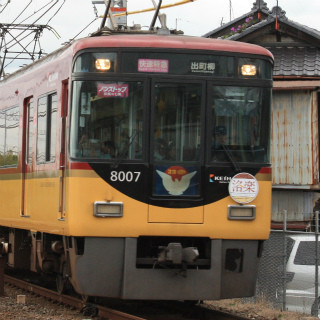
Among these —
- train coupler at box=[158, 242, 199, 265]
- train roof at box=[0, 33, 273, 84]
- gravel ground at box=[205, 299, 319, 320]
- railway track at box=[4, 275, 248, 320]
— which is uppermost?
train roof at box=[0, 33, 273, 84]

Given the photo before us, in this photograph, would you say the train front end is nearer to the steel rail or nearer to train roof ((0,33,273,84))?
train roof ((0,33,273,84))

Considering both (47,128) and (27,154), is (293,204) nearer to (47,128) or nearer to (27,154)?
(27,154)

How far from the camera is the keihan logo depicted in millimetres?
9570

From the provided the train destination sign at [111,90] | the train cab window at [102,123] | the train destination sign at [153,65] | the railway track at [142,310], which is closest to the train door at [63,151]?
the train cab window at [102,123]

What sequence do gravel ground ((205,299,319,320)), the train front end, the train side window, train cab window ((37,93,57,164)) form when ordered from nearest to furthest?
the train front end < train cab window ((37,93,57,164)) < gravel ground ((205,299,319,320)) < the train side window

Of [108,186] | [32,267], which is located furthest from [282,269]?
[108,186]

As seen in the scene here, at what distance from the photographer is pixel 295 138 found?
18281 millimetres

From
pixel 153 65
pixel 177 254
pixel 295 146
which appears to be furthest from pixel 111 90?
pixel 295 146

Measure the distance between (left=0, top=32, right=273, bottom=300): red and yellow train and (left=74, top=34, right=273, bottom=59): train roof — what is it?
1cm

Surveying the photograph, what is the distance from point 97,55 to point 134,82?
1.61 ft

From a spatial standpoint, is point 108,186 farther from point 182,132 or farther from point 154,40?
point 154,40

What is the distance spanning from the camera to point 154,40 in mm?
9758

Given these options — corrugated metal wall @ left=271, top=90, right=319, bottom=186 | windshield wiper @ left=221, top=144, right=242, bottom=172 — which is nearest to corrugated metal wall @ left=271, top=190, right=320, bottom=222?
corrugated metal wall @ left=271, top=90, right=319, bottom=186

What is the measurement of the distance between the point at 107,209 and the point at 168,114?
1.23 metres
